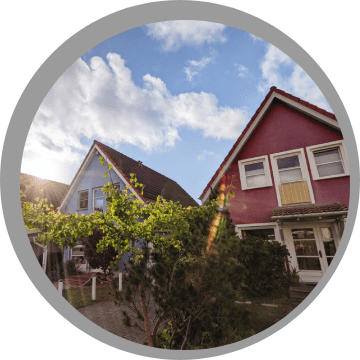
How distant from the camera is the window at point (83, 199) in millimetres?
1556

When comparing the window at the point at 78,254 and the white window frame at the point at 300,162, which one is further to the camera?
the window at the point at 78,254

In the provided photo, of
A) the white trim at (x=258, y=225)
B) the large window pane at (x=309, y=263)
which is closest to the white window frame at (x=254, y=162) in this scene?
the white trim at (x=258, y=225)

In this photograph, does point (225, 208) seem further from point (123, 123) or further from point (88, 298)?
point (88, 298)

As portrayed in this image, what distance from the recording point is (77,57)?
1717 millimetres

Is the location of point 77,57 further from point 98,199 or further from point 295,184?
point 295,184

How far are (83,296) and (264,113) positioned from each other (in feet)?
5.56

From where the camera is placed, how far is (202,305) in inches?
60.4

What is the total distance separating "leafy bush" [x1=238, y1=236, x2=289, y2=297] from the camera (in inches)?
58.2

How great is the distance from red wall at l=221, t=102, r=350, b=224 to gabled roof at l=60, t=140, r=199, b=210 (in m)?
Answer: 0.31

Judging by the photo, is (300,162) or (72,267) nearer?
(300,162)

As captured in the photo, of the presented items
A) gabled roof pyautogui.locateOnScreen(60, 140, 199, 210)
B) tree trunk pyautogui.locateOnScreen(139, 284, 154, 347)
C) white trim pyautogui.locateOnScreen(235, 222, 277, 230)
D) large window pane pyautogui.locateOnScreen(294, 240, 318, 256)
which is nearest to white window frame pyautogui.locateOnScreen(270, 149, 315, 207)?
white trim pyautogui.locateOnScreen(235, 222, 277, 230)

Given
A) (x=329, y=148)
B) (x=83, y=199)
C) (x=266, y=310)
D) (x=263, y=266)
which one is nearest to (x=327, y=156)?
(x=329, y=148)

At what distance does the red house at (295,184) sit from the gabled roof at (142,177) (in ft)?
0.60

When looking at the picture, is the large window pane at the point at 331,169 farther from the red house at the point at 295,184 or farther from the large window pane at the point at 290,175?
the large window pane at the point at 290,175
